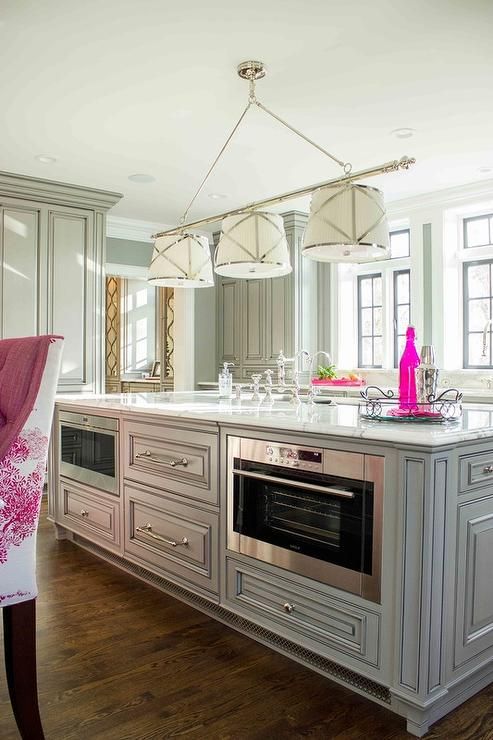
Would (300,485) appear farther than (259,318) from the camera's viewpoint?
No

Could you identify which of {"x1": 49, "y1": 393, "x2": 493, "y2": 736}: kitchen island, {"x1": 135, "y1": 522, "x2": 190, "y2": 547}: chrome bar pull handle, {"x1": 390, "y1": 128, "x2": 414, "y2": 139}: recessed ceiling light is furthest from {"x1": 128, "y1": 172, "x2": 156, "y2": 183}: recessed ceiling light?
{"x1": 135, "y1": 522, "x2": 190, "y2": 547}: chrome bar pull handle

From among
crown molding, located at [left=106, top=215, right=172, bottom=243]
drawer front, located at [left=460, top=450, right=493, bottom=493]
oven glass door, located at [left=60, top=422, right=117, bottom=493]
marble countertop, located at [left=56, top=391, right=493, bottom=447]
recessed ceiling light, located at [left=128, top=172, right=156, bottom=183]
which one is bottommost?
oven glass door, located at [left=60, top=422, right=117, bottom=493]

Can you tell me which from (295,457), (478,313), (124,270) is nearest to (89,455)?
(295,457)

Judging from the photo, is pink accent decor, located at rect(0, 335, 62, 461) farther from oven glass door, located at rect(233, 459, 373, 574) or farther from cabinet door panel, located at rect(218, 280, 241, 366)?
cabinet door panel, located at rect(218, 280, 241, 366)

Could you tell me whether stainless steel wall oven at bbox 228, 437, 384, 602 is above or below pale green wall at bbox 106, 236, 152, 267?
below

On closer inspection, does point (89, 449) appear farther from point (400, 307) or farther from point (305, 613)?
point (400, 307)

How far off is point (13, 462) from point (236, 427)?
911 mm

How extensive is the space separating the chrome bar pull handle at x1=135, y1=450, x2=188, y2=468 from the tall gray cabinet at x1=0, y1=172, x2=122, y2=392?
114 inches

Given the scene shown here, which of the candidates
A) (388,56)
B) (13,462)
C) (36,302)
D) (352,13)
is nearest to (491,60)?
(388,56)

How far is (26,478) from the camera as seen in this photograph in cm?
163

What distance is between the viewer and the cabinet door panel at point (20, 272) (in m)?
5.19

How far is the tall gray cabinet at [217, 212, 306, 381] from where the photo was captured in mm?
6264

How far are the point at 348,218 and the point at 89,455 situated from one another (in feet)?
6.22

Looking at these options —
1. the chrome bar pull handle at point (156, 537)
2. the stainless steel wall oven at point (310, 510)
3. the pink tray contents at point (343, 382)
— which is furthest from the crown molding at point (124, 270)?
the stainless steel wall oven at point (310, 510)
